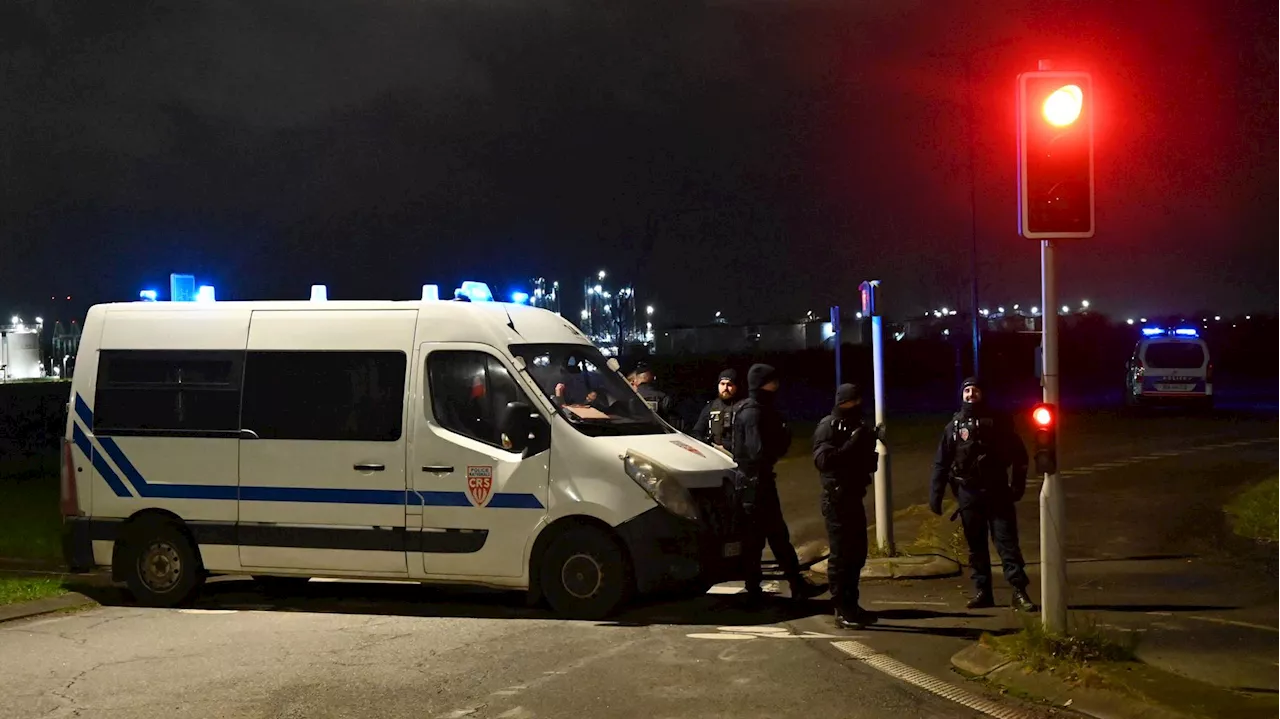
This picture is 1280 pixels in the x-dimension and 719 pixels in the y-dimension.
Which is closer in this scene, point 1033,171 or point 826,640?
point 1033,171

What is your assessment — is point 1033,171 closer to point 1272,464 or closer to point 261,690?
point 261,690

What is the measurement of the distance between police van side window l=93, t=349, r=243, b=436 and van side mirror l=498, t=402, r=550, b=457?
2.34m

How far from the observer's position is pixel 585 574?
9617 millimetres

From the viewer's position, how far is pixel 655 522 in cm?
943

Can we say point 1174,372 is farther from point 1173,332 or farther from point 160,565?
point 160,565

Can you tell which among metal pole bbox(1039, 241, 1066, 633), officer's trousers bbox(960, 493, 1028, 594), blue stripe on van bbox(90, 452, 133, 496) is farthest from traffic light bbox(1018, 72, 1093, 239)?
blue stripe on van bbox(90, 452, 133, 496)

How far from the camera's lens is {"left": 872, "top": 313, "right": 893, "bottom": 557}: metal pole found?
12.1 m

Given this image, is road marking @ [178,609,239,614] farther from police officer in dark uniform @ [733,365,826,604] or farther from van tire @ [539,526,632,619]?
police officer in dark uniform @ [733,365,826,604]

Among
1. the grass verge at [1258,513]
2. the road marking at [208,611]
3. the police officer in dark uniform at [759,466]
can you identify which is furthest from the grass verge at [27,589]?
the grass verge at [1258,513]

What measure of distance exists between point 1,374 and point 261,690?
83.7 meters

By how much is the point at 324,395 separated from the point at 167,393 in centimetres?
141

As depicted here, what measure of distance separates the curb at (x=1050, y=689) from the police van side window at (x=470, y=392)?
12.6 feet

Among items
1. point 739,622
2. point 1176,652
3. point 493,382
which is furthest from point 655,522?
point 1176,652

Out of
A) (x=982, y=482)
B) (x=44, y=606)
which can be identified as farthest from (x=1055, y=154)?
(x=44, y=606)
